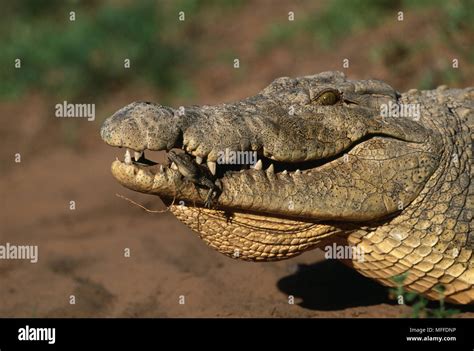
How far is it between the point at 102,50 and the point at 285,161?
8.24 metres

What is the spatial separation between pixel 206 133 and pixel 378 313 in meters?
1.81

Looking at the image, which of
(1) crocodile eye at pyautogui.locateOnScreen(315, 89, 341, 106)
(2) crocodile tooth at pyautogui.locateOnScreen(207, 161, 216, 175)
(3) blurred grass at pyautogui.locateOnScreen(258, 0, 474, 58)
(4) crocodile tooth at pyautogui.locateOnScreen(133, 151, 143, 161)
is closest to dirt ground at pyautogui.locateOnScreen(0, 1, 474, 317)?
(3) blurred grass at pyautogui.locateOnScreen(258, 0, 474, 58)

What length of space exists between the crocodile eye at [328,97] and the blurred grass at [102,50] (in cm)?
652

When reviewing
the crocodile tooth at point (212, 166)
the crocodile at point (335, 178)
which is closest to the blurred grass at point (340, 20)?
the crocodile at point (335, 178)

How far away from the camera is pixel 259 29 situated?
1107 centimetres

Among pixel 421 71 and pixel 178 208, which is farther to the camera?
pixel 421 71

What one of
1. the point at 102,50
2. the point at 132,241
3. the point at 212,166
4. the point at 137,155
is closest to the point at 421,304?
the point at 212,166

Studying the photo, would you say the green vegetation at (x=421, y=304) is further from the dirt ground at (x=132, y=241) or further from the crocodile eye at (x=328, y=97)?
the crocodile eye at (x=328, y=97)

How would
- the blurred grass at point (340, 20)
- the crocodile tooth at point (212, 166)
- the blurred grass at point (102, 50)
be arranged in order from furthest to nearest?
the blurred grass at point (102, 50), the blurred grass at point (340, 20), the crocodile tooth at point (212, 166)

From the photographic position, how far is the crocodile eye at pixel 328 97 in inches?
163

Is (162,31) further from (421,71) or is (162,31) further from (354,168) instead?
(354,168)

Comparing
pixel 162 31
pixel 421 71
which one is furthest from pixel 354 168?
pixel 162 31

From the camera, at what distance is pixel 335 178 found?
13.0 feet
